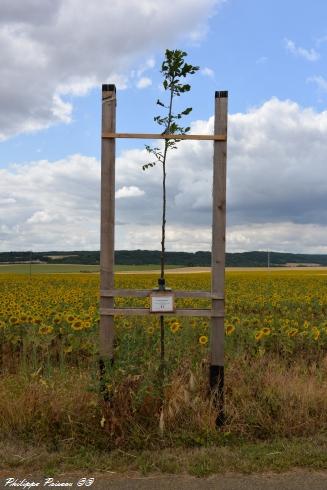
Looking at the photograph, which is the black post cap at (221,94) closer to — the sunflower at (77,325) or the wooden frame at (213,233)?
the wooden frame at (213,233)

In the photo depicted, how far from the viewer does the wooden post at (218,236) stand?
5.37 metres

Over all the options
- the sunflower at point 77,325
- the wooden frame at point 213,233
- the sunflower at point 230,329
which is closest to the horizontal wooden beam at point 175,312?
the wooden frame at point 213,233

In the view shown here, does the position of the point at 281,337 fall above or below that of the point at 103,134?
below

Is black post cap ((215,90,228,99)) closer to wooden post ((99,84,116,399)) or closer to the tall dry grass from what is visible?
wooden post ((99,84,116,399))

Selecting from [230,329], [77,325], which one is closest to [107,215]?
[230,329]

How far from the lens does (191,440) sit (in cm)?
488

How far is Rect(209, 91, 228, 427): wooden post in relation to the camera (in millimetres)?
5371

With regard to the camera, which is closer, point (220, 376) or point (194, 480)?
point (194, 480)

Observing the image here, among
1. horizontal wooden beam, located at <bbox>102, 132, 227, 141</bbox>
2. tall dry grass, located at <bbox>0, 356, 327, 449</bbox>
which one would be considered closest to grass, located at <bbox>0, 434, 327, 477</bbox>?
tall dry grass, located at <bbox>0, 356, 327, 449</bbox>

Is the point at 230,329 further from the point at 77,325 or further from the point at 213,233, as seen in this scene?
the point at 213,233

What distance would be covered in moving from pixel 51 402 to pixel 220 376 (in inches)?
64.1

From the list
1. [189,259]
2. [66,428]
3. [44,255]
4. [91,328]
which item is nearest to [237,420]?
[66,428]

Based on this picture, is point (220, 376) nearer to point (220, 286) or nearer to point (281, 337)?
point (220, 286)

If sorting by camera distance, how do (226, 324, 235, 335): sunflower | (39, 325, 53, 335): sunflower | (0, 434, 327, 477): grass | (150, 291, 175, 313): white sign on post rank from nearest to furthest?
(0, 434, 327, 477): grass
(150, 291, 175, 313): white sign on post
(226, 324, 235, 335): sunflower
(39, 325, 53, 335): sunflower
